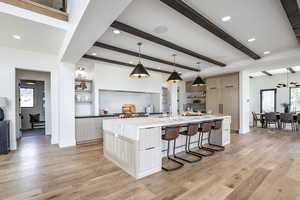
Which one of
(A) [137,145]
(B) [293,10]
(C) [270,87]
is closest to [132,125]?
(A) [137,145]

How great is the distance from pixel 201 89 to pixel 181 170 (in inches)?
244

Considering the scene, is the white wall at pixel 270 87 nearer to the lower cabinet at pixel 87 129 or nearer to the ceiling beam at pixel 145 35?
the ceiling beam at pixel 145 35

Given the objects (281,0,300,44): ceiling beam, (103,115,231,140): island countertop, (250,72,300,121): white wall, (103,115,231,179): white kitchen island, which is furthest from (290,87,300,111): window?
(103,115,231,179): white kitchen island

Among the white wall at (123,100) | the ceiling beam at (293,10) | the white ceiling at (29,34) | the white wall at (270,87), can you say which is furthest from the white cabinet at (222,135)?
the white wall at (270,87)

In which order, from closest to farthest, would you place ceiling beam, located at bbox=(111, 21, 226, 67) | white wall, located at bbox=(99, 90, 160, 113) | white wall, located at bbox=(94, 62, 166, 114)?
1. ceiling beam, located at bbox=(111, 21, 226, 67)
2. white wall, located at bbox=(94, 62, 166, 114)
3. white wall, located at bbox=(99, 90, 160, 113)

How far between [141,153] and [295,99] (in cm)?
1031

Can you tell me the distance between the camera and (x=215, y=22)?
9.53 feet

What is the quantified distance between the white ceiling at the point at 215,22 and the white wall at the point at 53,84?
1344 mm

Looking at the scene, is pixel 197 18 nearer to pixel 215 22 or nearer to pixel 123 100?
pixel 215 22

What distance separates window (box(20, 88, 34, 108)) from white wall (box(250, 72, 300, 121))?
1326 cm

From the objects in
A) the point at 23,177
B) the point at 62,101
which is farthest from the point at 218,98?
the point at 23,177

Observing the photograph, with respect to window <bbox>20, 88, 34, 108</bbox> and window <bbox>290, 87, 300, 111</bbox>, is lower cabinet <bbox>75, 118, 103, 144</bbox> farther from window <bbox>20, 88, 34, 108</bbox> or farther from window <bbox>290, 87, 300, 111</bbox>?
window <bbox>290, 87, 300, 111</bbox>

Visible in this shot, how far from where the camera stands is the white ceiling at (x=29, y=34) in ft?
8.82

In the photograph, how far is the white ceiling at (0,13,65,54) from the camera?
269 centimetres
